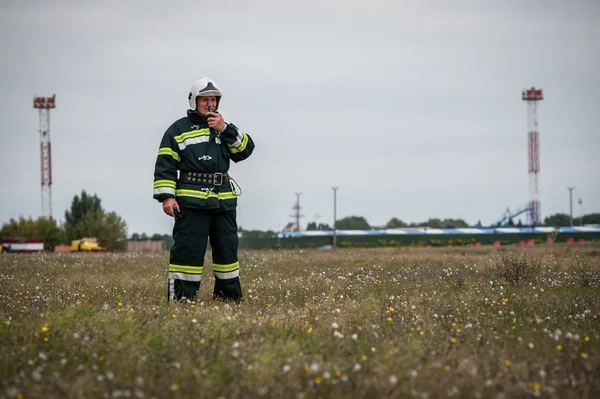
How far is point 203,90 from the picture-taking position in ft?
29.5

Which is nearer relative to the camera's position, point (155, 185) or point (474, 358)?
point (474, 358)

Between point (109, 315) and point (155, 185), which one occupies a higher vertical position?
point (155, 185)

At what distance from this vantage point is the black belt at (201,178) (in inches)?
348

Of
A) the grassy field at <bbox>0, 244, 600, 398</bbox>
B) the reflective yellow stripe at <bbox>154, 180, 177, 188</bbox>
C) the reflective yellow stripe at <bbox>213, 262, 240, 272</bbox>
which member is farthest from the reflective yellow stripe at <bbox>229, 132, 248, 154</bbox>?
the grassy field at <bbox>0, 244, 600, 398</bbox>

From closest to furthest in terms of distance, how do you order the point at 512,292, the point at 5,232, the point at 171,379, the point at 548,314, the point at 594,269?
1. the point at 171,379
2. the point at 548,314
3. the point at 512,292
4. the point at 594,269
5. the point at 5,232

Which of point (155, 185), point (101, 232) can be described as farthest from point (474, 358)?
point (101, 232)

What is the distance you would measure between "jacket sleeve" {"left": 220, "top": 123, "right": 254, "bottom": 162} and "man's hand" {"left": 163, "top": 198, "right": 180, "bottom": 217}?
98 centimetres

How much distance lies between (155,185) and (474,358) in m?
4.55

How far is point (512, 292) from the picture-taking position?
9742 millimetres

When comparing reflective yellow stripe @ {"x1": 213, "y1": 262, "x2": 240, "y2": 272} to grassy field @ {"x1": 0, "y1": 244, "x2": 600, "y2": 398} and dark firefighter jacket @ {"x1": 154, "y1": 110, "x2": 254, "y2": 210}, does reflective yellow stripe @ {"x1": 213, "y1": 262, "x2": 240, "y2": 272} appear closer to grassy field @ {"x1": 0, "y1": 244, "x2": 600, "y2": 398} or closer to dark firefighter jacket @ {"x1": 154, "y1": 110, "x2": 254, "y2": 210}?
grassy field @ {"x1": 0, "y1": 244, "x2": 600, "y2": 398}

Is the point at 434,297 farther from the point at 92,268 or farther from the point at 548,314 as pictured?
the point at 92,268

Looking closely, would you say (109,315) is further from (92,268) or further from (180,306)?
(92,268)

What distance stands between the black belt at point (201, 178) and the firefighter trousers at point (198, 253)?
0.33 m

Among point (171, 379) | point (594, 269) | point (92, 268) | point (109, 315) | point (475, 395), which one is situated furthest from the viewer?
point (92, 268)
